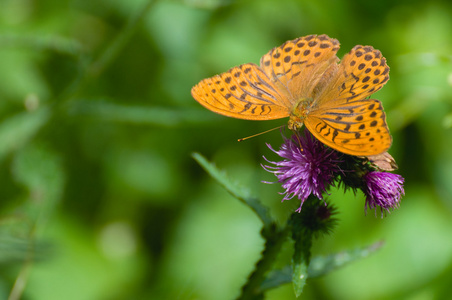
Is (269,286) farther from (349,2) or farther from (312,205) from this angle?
(349,2)

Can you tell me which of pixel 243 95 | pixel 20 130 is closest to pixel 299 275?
pixel 243 95

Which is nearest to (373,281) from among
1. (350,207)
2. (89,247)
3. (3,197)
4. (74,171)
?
(350,207)

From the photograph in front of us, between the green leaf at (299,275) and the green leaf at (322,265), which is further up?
the green leaf at (322,265)

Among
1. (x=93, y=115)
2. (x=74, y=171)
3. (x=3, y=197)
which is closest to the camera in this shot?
(x=93, y=115)

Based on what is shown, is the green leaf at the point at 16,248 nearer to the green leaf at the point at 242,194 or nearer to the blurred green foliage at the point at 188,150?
the blurred green foliage at the point at 188,150

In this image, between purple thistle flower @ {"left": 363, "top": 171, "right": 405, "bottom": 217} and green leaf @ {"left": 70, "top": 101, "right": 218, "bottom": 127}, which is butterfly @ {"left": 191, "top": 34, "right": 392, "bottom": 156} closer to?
purple thistle flower @ {"left": 363, "top": 171, "right": 405, "bottom": 217}

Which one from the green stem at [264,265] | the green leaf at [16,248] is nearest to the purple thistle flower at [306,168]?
the green stem at [264,265]
